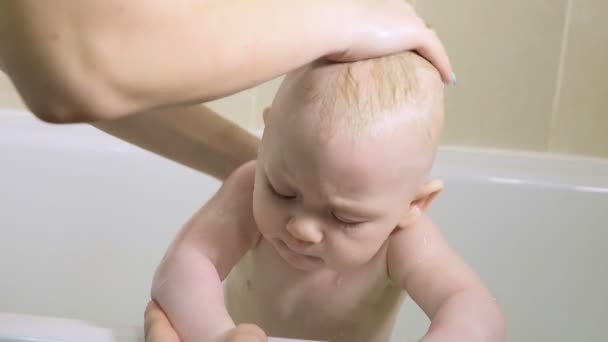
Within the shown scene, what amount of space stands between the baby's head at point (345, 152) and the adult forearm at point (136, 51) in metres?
0.12

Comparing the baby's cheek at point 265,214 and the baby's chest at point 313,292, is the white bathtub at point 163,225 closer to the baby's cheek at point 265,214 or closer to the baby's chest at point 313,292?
the baby's chest at point 313,292

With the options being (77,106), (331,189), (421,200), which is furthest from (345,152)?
(77,106)

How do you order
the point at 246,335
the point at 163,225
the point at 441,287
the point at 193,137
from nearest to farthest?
the point at 246,335, the point at 441,287, the point at 193,137, the point at 163,225

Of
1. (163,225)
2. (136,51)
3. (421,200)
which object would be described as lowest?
(163,225)

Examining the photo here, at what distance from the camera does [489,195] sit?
119 centimetres

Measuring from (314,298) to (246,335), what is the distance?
18 cm

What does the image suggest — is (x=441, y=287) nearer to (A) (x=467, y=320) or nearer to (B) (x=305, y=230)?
(A) (x=467, y=320)

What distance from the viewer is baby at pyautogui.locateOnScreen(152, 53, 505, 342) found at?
24.7 inches

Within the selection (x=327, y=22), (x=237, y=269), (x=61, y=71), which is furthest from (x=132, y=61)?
(x=237, y=269)

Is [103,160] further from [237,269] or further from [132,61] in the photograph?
[132,61]

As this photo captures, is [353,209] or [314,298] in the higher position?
[353,209]

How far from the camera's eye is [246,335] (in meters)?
0.61

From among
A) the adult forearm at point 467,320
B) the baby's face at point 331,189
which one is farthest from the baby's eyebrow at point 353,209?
the adult forearm at point 467,320

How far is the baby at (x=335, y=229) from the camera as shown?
24.7 inches
